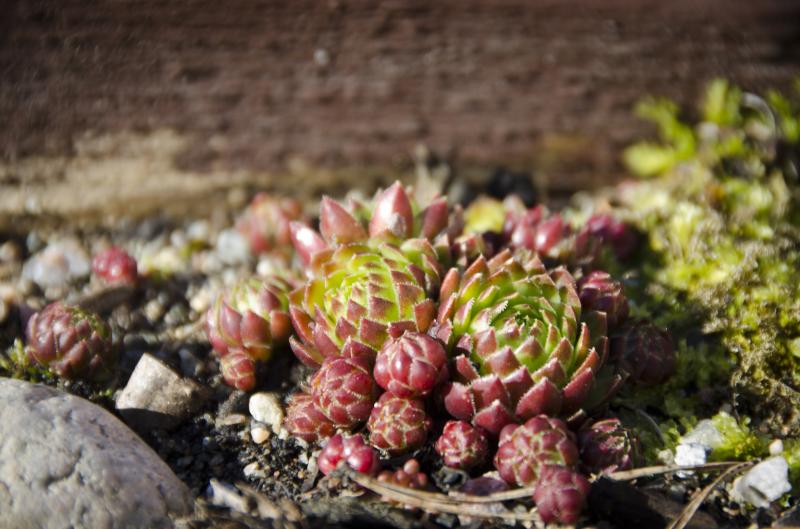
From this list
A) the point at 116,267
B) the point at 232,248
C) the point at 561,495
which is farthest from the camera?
the point at 232,248

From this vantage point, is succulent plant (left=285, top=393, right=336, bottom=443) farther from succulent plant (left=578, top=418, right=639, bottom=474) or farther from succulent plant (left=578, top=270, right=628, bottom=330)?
succulent plant (left=578, top=270, right=628, bottom=330)

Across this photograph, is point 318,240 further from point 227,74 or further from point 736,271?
point 736,271

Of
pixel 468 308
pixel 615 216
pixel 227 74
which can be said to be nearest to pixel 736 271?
pixel 615 216

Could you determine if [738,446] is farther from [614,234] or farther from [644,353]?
[614,234]

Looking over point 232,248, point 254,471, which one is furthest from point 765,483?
point 232,248

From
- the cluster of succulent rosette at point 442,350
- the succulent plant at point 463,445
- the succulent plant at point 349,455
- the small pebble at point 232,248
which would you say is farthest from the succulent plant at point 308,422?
the small pebble at point 232,248

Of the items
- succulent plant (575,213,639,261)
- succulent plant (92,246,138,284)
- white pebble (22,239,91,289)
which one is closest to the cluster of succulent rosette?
succulent plant (575,213,639,261)
